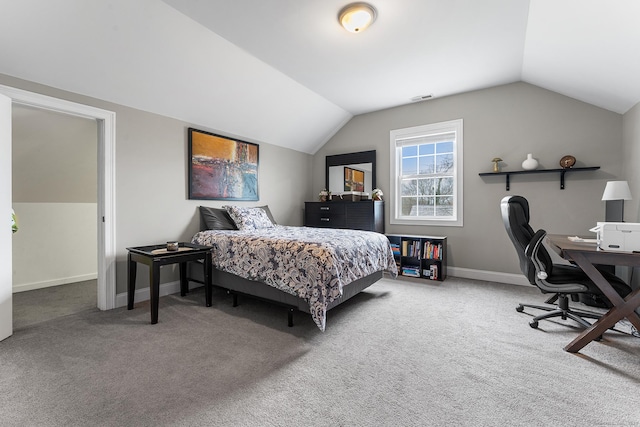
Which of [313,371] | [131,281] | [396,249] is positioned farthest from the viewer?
[396,249]

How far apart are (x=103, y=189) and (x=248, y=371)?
2460 millimetres

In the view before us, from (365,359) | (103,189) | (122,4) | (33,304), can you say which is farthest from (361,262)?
(33,304)

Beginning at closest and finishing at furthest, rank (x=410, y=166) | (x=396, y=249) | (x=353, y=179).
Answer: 1. (x=396, y=249)
2. (x=410, y=166)
3. (x=353, y=179)

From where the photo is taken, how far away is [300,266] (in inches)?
97.2

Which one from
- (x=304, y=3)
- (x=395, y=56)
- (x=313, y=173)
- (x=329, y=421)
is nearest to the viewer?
(x=329, y=421)

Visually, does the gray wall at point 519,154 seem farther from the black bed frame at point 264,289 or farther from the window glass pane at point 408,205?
the black bed frame at point 264,289

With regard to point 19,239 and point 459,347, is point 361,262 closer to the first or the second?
point 459,347

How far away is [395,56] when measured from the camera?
10.4ft

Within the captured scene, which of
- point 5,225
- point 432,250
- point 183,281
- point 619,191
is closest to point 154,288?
point 183,281

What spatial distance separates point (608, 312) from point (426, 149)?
316cm

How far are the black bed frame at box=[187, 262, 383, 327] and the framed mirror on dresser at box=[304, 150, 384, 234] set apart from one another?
4.34 feet

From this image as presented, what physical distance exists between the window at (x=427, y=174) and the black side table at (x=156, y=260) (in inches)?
123

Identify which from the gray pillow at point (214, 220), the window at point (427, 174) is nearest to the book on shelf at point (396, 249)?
the window at point (427, 174)

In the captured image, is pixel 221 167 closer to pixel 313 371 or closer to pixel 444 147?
pixel 313 371
